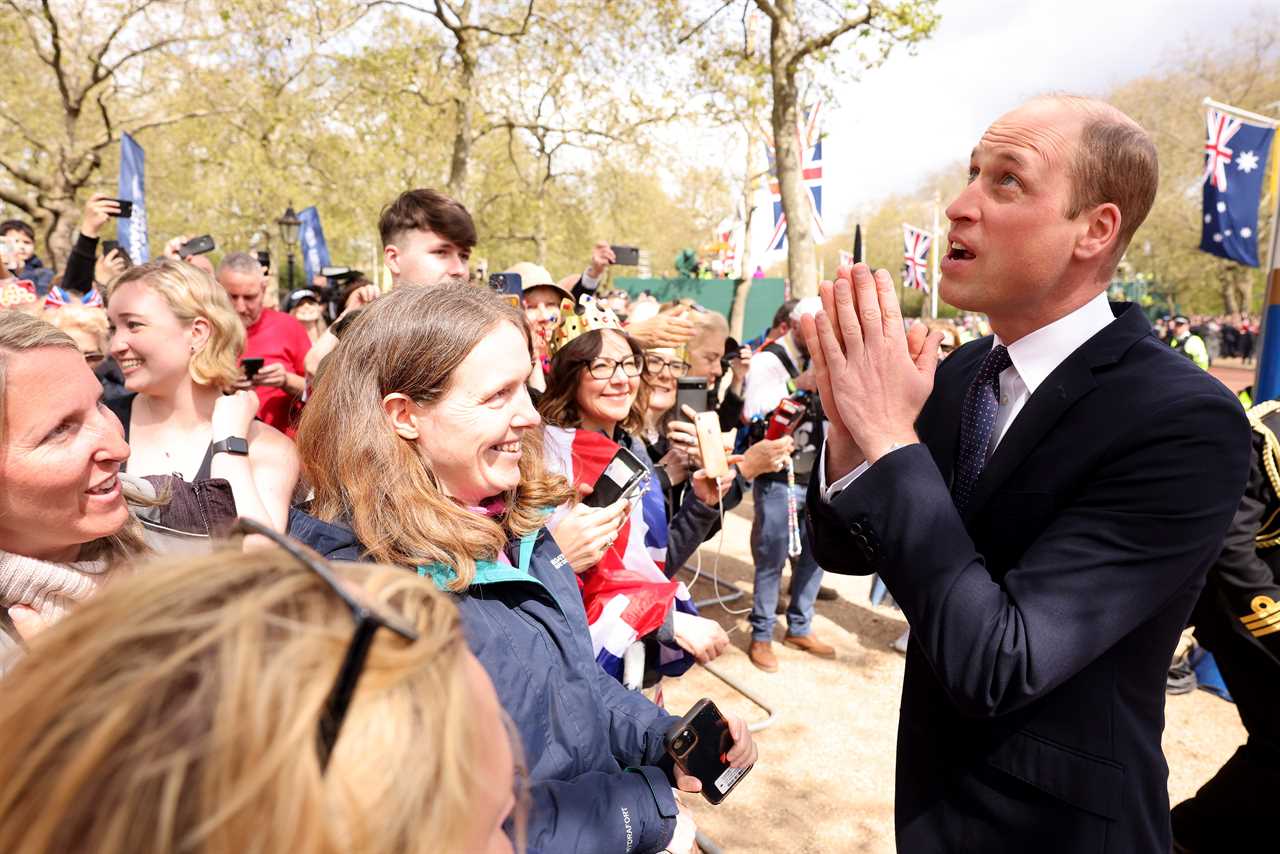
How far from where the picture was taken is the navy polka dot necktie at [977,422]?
5.19 ft

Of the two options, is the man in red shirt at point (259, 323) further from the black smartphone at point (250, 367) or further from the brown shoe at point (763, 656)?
the brown shoe at point (763, 656)

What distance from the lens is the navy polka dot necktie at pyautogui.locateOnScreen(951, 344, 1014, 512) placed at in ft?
5.19

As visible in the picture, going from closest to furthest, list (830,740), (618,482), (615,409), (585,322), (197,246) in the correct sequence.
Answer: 1. (618,482)
2. (615,409)
3. (585,322)
4. (830,740)
5. (197,246)

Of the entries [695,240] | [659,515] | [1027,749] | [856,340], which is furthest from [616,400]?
[695,240]

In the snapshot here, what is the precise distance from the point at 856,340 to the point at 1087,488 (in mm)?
459

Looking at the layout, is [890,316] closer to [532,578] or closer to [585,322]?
[532,578]

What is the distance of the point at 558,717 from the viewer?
159cm

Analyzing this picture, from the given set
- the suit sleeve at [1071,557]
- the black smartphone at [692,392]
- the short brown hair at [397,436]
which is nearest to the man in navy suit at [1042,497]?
the suit sleeve at [1071,557]

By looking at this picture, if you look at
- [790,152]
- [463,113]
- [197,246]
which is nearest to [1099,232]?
[197,246]

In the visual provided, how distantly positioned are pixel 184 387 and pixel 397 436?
1435 mm

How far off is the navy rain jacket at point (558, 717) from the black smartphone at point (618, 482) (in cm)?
80

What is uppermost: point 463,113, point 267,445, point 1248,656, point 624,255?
point 463,113

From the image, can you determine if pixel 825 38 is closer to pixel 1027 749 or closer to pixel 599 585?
pixel 599 585

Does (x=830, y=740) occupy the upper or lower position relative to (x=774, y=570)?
lower
